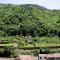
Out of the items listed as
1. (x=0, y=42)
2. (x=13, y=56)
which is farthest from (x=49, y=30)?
(x=13, y=56)

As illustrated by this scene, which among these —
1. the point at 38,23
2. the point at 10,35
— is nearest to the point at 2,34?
the point at 10,35

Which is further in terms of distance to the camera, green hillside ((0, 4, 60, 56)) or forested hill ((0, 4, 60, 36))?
forested hill ((0, 4, 60, 36))

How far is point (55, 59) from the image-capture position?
21984 millimetres

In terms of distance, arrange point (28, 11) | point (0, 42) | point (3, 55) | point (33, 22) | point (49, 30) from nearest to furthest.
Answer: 1. point (3, 55)
2. point (0, 42)
3. point (49, 30)
4. point (33, 22)
5. point (28, 11)

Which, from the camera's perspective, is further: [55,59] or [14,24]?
[14,24]

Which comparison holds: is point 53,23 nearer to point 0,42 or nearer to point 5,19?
point 5,19

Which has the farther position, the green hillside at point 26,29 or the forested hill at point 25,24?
the forested hill at point 25,24

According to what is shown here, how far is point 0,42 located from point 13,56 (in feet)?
13.2

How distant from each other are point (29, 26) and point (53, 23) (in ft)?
16.2

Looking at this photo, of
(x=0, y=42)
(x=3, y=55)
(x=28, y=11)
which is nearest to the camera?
(x=3, y=55)

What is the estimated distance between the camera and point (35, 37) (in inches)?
1177

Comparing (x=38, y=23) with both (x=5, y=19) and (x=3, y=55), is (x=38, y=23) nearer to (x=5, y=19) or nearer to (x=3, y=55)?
(x=5, y=19)

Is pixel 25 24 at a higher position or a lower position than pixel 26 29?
higher

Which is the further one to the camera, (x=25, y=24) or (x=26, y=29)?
(x=25, y=24)
